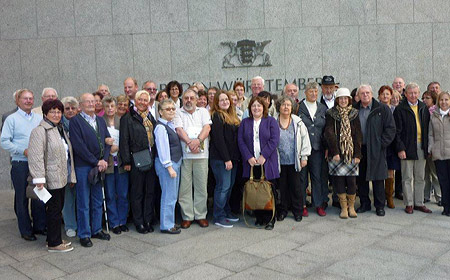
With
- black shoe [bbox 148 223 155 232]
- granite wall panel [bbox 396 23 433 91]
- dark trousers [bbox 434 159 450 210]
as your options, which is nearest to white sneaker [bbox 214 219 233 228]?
black shoe [bbox 148 223 155 232]

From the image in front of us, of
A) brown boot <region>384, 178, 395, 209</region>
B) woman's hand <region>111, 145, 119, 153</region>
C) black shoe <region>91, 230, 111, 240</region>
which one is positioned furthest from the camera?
brown boot <region>384, 178, 395, 209</region>

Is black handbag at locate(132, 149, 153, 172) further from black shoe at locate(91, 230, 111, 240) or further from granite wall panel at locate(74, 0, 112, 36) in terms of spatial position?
granite wall panel at locate(74, 0, 112, 36)

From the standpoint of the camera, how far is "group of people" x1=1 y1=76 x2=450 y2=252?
5430 mm

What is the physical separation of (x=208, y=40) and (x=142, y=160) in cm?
500

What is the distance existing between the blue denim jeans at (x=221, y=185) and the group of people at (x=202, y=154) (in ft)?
0.07

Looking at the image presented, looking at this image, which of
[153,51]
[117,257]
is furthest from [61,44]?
[117,257]

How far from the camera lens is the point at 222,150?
6035 millimetres

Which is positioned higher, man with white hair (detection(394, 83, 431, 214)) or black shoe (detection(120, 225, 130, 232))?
man with white hair (detection(394, 83, 431, 214))

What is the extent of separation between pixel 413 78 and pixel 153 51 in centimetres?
631

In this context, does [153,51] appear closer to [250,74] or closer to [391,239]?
[250,74]

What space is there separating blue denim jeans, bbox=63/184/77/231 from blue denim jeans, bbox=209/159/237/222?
6.44ft

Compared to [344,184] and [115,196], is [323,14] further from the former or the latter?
[115,196]

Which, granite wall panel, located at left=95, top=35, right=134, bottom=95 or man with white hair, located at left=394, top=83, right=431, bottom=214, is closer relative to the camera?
man with white hair, located at left=394, top=83, right=431, bottom=214

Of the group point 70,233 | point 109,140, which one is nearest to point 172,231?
point 70,233
